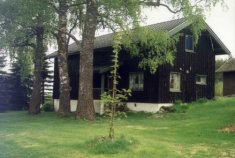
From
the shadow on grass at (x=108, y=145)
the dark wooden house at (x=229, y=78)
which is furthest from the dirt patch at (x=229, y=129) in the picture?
the dark wooden house at (x=229, y=78)

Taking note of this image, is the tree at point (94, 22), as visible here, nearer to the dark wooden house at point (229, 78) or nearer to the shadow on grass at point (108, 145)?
the shadow on grass at point (108, 145)

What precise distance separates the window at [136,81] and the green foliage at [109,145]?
1832 cm

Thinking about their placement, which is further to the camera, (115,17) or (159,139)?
(115,17)

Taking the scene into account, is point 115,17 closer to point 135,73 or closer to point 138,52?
point 138,52

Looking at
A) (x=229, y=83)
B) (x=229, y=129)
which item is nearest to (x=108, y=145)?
(x=229, y=129)

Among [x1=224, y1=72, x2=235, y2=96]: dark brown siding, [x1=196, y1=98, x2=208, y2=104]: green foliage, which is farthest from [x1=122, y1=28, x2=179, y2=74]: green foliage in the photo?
[x1=224, y1=72, x2=235, y2=96]: dark brown siding

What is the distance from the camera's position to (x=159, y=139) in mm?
16938

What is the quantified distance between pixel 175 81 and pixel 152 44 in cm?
669

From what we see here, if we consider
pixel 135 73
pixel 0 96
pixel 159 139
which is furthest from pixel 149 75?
pixel 0 96

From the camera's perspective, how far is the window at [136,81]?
33.1 meters

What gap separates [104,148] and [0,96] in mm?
36715

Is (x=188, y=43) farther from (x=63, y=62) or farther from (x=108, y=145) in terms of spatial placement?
(x=108, y=145)

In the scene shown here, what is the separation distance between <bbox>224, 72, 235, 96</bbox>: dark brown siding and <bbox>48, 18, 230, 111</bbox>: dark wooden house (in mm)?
7670

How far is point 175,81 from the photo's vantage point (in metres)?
33.0
